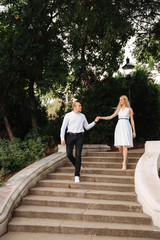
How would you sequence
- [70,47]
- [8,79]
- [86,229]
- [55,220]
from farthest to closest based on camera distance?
[70,47]
[8,79]
[55,220]
[86,229]

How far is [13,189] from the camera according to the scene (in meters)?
5.41

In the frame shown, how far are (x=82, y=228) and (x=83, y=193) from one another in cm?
112

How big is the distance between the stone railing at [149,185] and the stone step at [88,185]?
39 centimetres

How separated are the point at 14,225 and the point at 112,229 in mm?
1820

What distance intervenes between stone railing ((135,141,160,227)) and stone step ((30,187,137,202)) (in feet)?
0.93

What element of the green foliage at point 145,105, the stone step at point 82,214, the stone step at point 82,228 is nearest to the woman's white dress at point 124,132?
the stone step at point 82,214

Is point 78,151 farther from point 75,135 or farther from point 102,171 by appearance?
point 102,171

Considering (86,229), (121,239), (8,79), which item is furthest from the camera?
(8,79)

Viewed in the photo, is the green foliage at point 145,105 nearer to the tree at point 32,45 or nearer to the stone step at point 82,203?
the tree at point 32,45

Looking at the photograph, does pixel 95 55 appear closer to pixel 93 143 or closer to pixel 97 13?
pixel 97 13

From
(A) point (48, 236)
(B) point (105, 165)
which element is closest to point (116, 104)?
(B) point (105, 165)

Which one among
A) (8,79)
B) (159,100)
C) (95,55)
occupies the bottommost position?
(159,100)

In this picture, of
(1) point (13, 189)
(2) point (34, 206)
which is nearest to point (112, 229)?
(2) point (34, 206)

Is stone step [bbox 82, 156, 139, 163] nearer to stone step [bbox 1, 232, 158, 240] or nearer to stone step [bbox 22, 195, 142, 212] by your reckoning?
stone step [bbox 22, 195, 142, 212]
